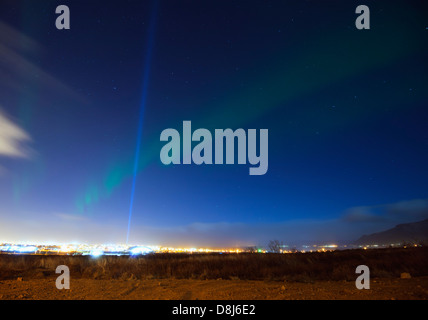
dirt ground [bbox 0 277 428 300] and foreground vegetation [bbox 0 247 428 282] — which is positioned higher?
dirt ground [bbox 0 277 428 300]

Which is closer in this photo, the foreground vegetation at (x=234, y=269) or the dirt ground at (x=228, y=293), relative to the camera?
the dirt ground at (x=228, y=293)

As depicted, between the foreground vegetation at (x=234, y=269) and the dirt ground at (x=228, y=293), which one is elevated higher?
the dirt ground at (x=228, y=293)

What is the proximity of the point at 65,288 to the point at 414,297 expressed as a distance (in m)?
10.2

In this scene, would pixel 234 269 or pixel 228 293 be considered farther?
pixel 234 269

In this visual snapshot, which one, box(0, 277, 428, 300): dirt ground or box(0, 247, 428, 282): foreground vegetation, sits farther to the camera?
box(0, 247, 428, 282): foreground vegetation

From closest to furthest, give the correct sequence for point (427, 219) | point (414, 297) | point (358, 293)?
point (414, 297) → point (358, 293) → point (427, 219)

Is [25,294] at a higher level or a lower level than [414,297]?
lower

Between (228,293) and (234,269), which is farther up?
(228,293)
